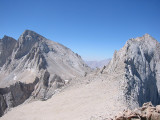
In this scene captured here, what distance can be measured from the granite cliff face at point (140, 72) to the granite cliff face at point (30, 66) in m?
35.8

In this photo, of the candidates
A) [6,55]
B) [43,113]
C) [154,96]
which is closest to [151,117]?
[43,113]

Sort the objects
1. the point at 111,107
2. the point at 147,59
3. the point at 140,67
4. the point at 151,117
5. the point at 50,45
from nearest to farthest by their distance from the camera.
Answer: the point at 151,117 < the point at 111,107 < the point at 140,67 < the point at 147,59 < the point at 50,45

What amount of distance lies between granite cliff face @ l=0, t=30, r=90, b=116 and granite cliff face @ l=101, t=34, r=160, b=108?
35753 mm

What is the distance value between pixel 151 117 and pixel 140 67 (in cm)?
1390

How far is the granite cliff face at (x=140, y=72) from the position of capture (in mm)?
18188

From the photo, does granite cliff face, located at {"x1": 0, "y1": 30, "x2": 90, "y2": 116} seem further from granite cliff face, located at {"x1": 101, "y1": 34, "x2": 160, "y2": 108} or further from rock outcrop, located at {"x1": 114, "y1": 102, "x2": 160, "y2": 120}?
rock outcrop, located at {"x1": 114, "y1": 102, "x2": 160, "y2": 120}

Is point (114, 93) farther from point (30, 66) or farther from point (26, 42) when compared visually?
point (26, 42)

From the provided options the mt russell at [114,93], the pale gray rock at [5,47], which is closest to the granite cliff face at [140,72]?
the mt russell at [114,93]

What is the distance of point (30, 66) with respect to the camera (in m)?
78.2

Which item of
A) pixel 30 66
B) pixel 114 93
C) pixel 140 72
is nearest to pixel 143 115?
pixel 114 93

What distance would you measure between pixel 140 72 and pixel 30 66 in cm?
6459

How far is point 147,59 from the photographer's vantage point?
24344 millimetres

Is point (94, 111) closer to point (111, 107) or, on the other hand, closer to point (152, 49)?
point (111, 107)

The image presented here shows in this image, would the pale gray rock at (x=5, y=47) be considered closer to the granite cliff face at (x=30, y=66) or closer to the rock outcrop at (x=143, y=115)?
the granite cliff face at (x=30, y=66)
